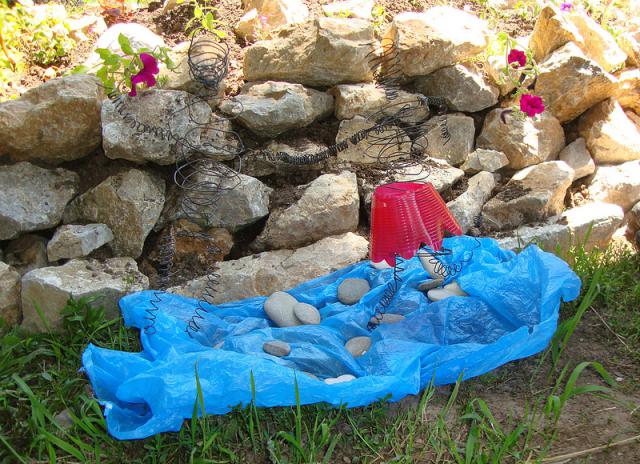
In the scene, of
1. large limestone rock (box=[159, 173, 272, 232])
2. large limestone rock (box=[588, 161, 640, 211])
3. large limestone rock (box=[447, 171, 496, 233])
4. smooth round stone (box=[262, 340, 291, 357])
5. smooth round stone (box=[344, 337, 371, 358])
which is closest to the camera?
smooth round stone (box=[262, 340, 291, 357])

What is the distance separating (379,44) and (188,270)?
1828 mm

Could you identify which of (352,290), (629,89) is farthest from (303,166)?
(629,89)

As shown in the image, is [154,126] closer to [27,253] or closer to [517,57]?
[27,253]

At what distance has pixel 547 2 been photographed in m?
3.89

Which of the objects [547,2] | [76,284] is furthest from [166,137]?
[547,2]

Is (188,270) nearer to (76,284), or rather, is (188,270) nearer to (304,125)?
(76,284)

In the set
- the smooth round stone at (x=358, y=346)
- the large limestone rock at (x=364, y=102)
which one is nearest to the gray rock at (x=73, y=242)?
the smooth round stone at (x=358, y=346)

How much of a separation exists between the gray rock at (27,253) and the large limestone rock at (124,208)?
185 millimetres

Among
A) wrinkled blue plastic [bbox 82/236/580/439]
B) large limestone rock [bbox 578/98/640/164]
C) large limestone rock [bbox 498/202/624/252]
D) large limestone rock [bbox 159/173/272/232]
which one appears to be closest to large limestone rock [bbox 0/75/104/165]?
large limestone rock [bbox 159/173/272/232]

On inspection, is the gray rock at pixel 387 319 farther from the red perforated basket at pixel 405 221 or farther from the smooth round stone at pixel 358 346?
the red perforated basket at pixel 405 221

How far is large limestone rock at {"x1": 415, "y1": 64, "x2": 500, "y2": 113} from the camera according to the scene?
12.1 ft

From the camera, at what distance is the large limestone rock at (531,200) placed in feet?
11.3

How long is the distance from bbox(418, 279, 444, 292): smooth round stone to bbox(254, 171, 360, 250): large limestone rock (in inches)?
23.8

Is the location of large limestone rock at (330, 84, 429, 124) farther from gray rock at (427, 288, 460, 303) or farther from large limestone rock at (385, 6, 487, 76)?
gray rock at (427, 288, 460, 303)
